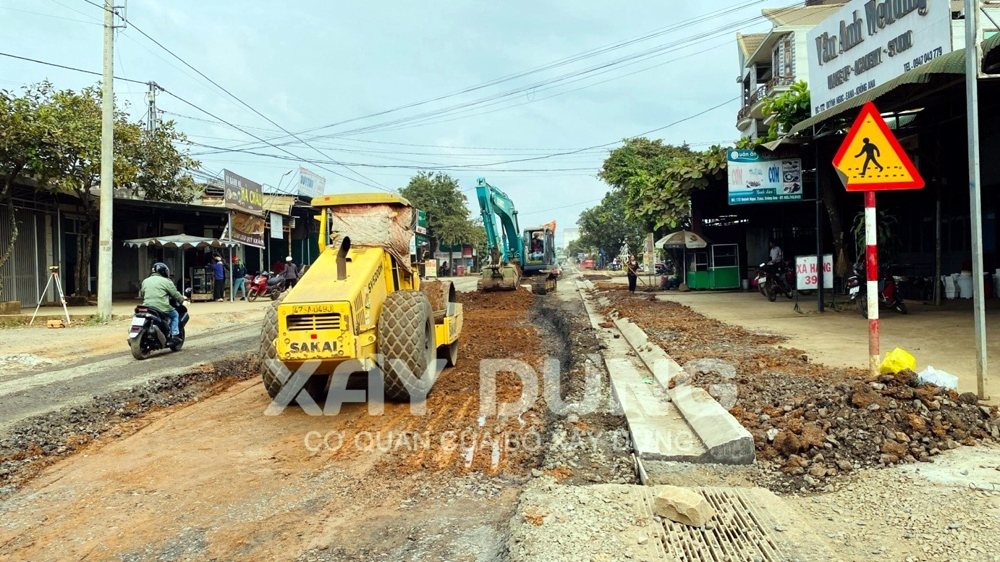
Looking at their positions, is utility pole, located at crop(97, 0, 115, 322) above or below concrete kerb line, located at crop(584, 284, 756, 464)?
above

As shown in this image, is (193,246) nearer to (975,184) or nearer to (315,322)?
(315,322)

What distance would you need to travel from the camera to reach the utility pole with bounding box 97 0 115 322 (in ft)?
Result: 52.2

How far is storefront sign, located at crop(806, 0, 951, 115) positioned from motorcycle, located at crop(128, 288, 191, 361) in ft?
40.1

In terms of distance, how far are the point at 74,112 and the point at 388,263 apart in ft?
54.2

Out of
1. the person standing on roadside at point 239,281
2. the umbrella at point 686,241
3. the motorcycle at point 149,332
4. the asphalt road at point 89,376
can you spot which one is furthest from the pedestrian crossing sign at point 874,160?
the person standing on roadside at point 239,281

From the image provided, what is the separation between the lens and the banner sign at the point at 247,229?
83.5ft

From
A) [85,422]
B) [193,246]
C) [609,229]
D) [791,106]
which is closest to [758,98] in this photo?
[791,106]

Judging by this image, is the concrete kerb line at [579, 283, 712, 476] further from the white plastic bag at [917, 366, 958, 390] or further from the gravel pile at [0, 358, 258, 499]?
the gravel pile at [0, 358, 258, 499]

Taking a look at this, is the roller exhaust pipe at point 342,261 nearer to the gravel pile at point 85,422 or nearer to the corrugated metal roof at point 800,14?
the gravel pile at point 85,422

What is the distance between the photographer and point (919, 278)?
1606 cm

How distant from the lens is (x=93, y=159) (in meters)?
19.0

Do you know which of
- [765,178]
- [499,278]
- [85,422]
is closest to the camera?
[85,422]

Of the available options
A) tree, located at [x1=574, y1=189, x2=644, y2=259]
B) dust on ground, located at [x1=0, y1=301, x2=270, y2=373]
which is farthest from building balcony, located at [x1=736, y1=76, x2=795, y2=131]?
tree, located at [x1=574, y1=189, x2=644, y2=259]

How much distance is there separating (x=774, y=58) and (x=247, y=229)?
88.2ft
